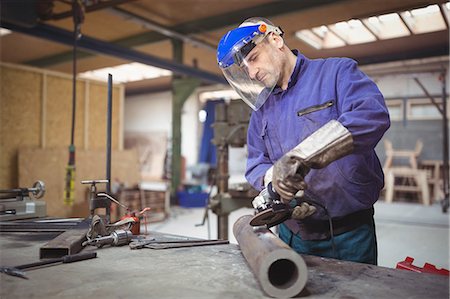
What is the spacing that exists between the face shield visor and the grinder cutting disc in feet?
1.84

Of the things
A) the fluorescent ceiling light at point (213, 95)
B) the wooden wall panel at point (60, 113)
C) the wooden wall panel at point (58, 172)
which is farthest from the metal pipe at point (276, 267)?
the fluorescent ceiling light at point (213, 95)

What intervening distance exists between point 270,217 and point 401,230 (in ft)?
14.0

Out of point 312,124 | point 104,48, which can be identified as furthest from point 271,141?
point 104,48

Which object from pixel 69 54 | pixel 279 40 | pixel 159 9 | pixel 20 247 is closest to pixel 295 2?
pixel 159 9

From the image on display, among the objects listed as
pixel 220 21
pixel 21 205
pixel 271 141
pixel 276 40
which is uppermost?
pixel 220 21

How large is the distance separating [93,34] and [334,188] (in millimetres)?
5772

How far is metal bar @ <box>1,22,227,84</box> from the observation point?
399cm

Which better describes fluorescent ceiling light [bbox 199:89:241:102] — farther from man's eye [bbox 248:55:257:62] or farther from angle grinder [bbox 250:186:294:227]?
angle grinder [bbox 250:186:294:227]

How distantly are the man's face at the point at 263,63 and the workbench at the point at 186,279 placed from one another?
732 millimetres

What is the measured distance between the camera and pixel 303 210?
56.8 inches

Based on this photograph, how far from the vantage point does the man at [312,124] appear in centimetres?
147

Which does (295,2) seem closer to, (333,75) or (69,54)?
(333,75)

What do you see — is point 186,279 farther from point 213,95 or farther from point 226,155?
point 213,95

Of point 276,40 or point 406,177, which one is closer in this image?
point 276,40
